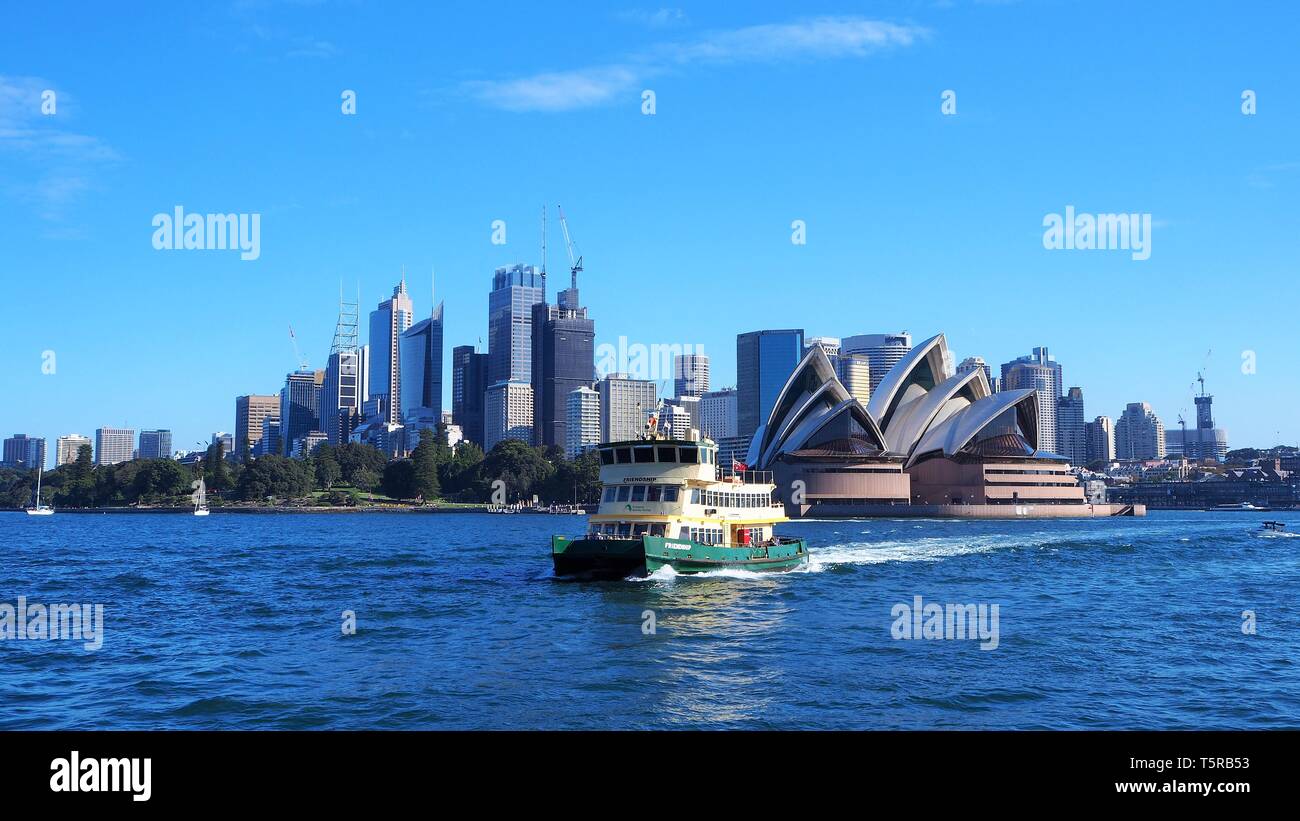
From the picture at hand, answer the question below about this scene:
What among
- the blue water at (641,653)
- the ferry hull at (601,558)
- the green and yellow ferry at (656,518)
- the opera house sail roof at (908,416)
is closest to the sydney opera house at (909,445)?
the opera house sail roof at (908,416)

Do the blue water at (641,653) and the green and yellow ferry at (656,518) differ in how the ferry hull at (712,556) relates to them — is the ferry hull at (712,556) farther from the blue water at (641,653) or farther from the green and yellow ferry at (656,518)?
the blue water at (641,653)

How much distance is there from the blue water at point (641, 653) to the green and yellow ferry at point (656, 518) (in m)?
0.95

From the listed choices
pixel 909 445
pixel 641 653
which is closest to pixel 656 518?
pixel 641 653

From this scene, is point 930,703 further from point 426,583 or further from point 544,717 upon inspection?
point 426,583

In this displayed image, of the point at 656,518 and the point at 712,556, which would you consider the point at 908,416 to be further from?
the point at 656,518

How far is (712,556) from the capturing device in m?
46.0

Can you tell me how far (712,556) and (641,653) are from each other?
19345 millimetres

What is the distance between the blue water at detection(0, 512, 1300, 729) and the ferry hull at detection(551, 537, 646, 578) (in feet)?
2.04

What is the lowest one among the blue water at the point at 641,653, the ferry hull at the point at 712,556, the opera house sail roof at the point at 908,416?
the blue water at the point at 641,653

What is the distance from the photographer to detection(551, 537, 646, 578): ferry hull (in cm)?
4241

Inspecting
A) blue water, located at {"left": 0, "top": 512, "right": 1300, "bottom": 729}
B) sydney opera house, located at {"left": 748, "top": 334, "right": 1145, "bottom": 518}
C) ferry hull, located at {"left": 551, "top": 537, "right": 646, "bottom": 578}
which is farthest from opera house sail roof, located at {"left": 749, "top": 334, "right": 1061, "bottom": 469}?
ferry hull, located at {"left": 551, "top": 537, "right": 646, "bottom": 578}

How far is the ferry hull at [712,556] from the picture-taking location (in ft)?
140
